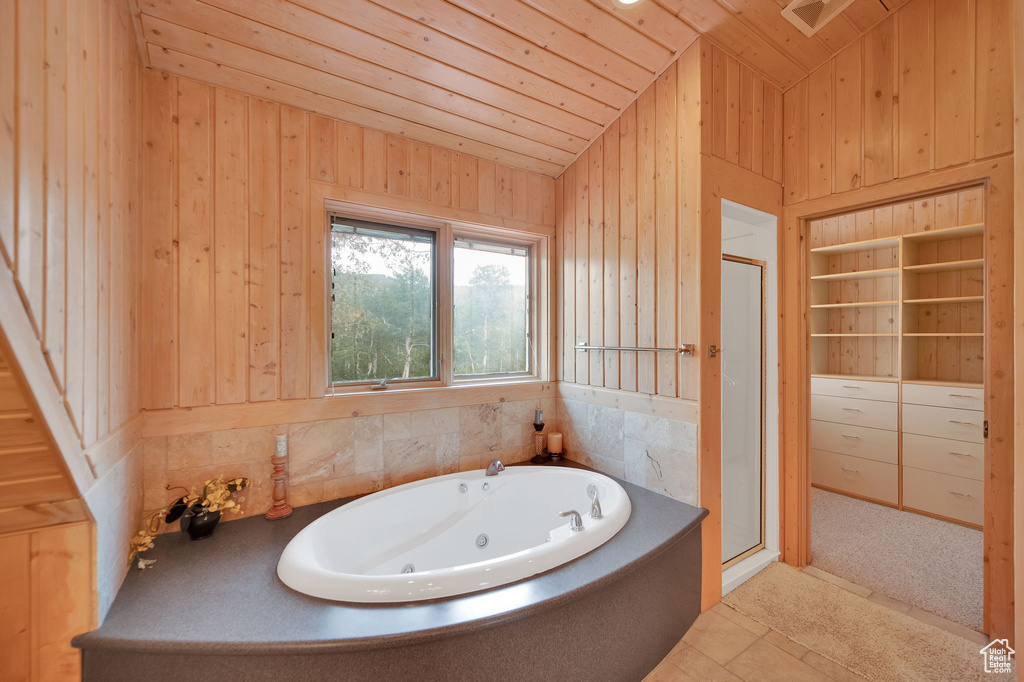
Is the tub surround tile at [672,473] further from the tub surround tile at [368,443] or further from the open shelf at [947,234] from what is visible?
the open shelf at [947,234]

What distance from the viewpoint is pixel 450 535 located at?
2049 mm

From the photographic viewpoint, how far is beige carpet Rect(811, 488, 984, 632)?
78.5 inches

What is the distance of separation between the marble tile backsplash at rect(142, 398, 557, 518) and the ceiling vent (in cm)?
241

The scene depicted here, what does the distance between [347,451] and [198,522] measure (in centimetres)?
63

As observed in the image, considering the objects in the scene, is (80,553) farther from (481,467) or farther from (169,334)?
(481,467)

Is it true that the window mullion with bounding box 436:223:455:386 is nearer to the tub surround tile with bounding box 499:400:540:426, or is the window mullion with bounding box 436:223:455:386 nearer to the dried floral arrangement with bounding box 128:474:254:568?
the tub surround tile with bounding box 499:400:540:426

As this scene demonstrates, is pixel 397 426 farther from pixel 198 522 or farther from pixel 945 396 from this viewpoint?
pixel 945 396

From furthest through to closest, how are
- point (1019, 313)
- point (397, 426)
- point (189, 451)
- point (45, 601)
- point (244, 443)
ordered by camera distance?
1. point (397, 426)
2. point (244, 443)
3. point (189, 451)
4. point (1019, 313)
5. point (45, 601)

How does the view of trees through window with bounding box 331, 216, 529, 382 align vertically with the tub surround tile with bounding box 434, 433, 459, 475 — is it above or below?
above

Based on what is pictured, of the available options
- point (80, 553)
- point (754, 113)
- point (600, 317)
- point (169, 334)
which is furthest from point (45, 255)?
point (754, 113)

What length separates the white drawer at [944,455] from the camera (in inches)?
105

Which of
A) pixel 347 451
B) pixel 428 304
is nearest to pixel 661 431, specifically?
pixel 428 304

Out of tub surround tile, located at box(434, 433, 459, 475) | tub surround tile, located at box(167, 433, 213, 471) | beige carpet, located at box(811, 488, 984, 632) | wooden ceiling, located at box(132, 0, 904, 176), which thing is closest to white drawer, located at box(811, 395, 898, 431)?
beige carpet, located at box(811, 488, 984, 632)

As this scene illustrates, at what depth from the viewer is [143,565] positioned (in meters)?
1.43
